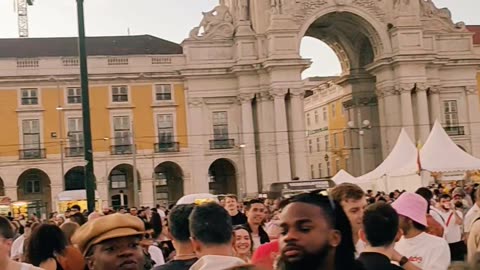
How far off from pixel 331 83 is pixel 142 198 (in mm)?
26684

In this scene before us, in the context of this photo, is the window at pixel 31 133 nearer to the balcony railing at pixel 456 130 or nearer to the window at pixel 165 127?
the window at pixel 165 127

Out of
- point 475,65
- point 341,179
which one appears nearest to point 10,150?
point 341,179

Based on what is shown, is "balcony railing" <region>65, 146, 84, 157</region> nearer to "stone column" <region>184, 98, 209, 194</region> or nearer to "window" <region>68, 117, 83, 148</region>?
"window" <region>68, 117, 83, 148</region>

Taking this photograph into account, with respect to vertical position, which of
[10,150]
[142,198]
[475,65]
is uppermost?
[475,65]

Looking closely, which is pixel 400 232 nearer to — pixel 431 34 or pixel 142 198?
pixel 142 198

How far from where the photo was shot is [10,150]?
56.8m

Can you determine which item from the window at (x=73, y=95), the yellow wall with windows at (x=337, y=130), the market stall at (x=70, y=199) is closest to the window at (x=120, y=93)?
the window at (x=73, y=95)

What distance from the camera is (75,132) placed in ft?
191

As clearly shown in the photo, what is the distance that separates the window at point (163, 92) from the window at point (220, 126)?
11.2 ft

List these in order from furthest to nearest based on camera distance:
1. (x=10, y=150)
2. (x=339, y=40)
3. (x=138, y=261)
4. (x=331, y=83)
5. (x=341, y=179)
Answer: (x=331, y=83)
(x=339, y=40)
(x=10, y=150)
(x=341, y=179)
(x=138, y=261)

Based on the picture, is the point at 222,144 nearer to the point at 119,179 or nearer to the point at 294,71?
the point at 294,71

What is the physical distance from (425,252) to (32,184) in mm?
54211

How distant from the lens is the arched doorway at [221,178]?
6169 centimetres

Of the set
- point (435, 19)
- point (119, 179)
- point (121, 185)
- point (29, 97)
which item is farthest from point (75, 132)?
point (435, 19)
